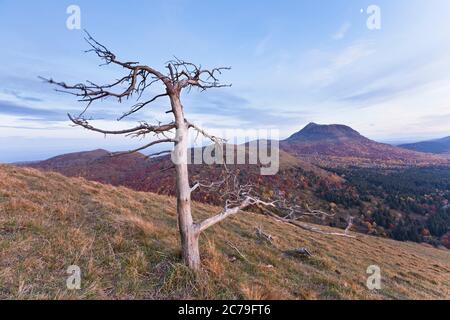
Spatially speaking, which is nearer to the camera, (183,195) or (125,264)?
(183,195)

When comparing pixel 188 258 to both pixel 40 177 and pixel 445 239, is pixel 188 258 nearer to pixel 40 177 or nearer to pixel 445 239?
pixel 40 177

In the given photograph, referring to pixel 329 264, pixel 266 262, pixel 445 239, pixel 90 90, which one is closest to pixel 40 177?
pixel 90 90

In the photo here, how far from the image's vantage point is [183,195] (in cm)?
481

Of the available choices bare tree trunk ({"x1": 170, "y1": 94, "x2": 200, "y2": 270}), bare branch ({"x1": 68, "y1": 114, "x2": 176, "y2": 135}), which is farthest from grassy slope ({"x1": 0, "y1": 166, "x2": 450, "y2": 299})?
bare branch ({"x1": 68, "y1": 114, "x2": 176, "y2": 135})

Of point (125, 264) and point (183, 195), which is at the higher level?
point (183, 195)

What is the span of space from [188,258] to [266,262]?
2.74 m

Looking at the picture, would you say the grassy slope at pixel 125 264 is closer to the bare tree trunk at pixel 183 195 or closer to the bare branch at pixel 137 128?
the bare tree trunk at pixel 183 195

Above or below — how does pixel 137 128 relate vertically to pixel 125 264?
above

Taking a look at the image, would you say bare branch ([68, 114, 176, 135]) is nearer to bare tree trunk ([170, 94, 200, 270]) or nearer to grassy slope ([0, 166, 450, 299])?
bare tree trunk ([170, 94, 200, 270])

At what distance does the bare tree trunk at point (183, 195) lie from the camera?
189 inches

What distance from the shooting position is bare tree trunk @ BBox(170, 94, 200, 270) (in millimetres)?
4801

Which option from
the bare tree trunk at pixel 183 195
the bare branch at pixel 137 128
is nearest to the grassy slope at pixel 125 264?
the bare tree trunk at pixel 183 195
